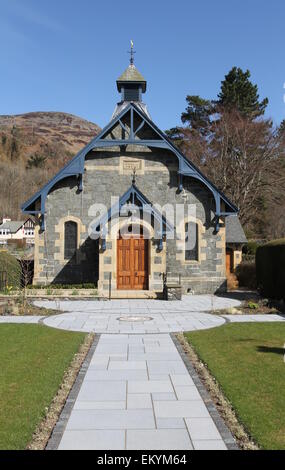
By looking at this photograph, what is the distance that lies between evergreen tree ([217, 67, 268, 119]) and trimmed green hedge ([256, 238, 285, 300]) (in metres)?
30.1

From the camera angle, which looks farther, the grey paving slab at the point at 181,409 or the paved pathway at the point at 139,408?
the grey paving slab at the point at 181,409

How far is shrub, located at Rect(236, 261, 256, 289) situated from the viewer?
87.2 ft

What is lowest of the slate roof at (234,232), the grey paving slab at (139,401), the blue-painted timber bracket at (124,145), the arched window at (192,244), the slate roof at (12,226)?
the grey paving slab at (139,401)

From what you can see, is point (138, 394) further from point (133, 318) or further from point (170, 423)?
point (133, 318)

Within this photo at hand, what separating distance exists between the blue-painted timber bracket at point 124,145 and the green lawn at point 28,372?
10108 mm

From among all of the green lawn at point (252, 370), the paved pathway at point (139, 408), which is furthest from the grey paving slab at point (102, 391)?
the green lawn at point (252, 370)

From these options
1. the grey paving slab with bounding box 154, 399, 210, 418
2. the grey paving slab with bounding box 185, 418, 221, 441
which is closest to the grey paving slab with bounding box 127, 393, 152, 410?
the grey paving slab with bounding box 154, 399, 210, 418

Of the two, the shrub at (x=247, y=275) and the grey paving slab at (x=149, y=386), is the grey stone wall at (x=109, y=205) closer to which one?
the shrub at (x=247, y=275)

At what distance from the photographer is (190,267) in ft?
72.5

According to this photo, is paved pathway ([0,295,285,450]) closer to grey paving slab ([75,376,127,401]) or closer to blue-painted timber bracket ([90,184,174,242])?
grey paving slab ([75,376,127,401])

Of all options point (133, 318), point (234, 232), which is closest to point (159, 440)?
point (133, 318)

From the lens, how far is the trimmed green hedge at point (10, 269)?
68.7ft

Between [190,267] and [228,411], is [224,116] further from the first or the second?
[228,411]

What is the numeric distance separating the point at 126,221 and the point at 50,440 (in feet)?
50.5
